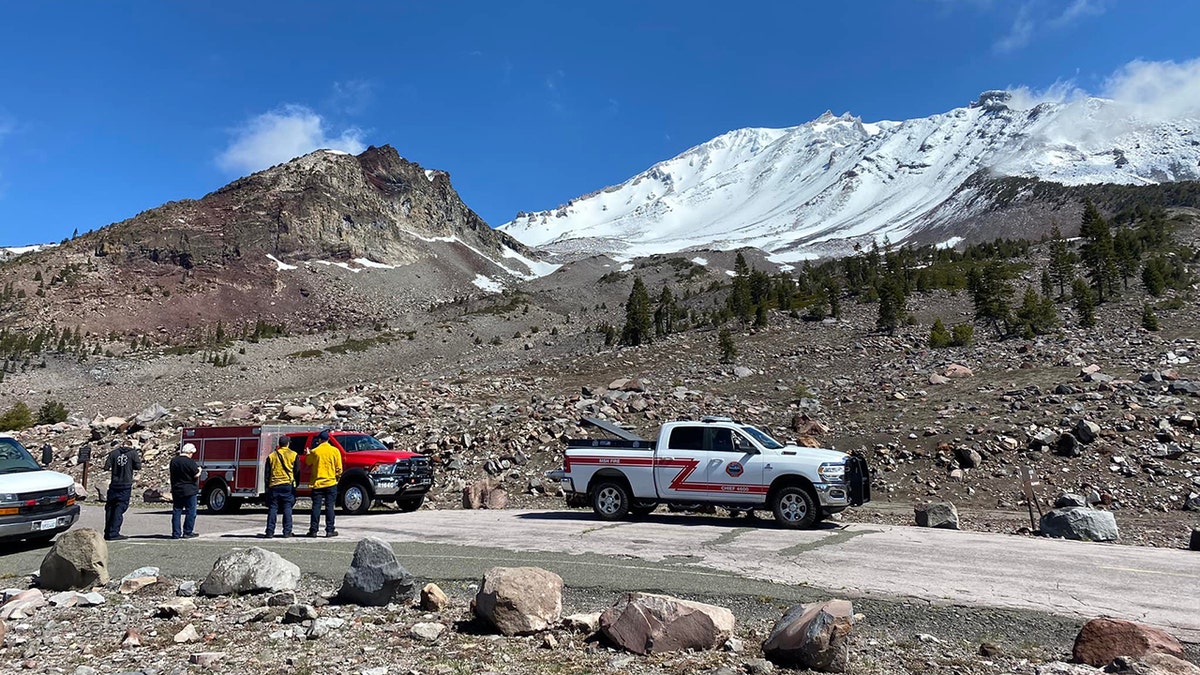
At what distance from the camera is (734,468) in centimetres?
1423

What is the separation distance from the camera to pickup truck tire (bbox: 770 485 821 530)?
13641 millimetres

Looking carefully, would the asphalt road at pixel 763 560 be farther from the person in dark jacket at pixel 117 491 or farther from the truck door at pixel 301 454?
the truck door at pixel 301 454

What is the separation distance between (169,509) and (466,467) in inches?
329

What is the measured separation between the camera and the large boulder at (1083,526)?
1327 centimetres

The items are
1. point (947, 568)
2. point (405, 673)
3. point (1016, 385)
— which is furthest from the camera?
point (1016, 385)

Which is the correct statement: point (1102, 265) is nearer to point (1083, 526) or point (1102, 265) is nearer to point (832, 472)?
point (1083, 526)

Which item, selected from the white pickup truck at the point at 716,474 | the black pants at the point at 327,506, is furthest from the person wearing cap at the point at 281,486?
the white pickup truck at the point at 716,474

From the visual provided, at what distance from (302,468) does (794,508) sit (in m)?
11.9

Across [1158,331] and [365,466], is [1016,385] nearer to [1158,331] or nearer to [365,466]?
[1158,331]

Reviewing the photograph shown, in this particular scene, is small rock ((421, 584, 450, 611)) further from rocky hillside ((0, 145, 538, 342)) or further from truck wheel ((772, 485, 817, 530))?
rocky hillside ((0, 145, 538, 342))

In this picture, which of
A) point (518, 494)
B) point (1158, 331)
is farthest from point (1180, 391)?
point (518, 494)

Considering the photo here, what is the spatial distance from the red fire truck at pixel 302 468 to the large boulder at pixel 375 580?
32.0ft

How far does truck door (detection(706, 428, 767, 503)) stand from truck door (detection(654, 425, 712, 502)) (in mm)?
195

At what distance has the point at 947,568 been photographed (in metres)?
9.93
